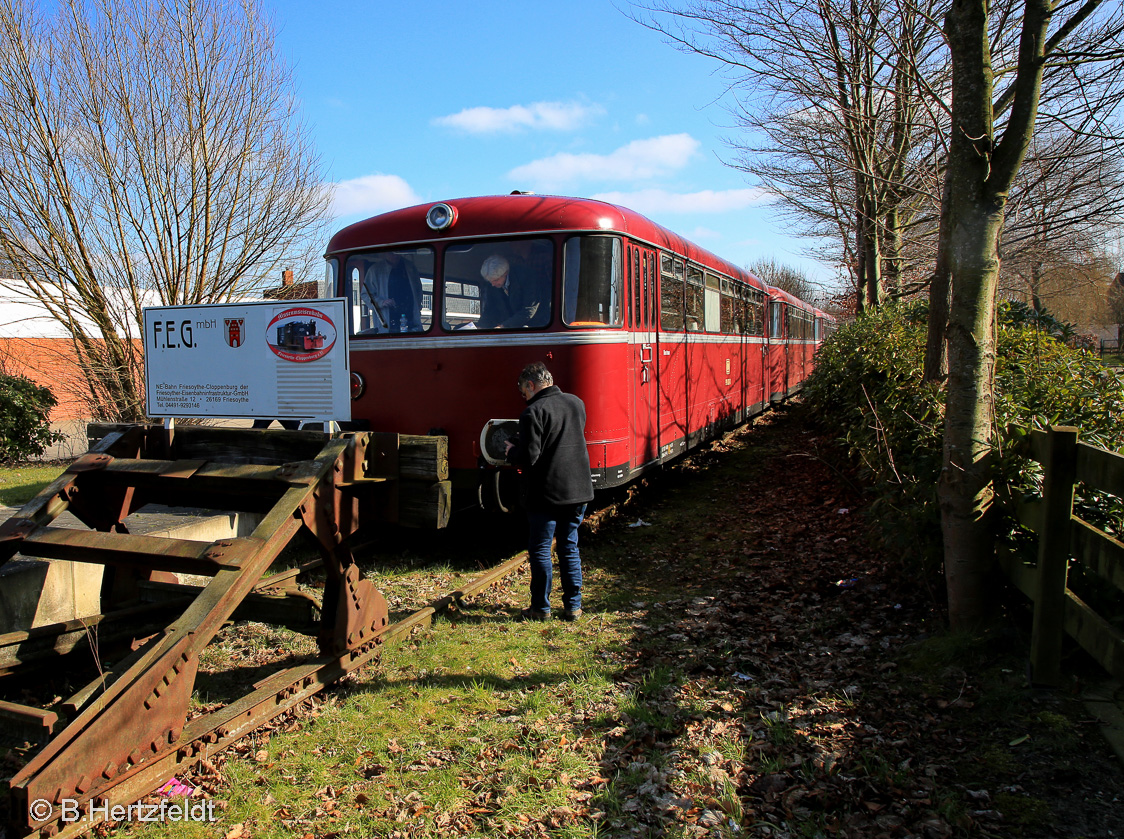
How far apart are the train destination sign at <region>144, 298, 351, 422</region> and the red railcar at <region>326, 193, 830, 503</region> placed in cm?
184

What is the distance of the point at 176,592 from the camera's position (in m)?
4.33

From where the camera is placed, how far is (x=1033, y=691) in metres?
3.61

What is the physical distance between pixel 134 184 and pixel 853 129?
35.3ft

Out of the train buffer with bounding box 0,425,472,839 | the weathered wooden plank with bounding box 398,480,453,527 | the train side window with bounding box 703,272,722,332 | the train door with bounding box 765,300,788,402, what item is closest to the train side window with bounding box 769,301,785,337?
the train door with bounding box 765,300,788,402

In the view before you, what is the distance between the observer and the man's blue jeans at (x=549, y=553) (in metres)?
5.32

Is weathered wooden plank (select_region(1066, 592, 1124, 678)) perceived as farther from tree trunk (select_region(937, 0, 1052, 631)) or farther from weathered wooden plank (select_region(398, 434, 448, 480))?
weathered wooden plank (select_region(398, 434, 448, 480))

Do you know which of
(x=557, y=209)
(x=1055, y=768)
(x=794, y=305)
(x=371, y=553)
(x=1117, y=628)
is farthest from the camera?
(x=794, y=305)

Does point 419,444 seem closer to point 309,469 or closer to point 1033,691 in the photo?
point 309,469

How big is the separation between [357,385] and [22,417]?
8873 millimetres

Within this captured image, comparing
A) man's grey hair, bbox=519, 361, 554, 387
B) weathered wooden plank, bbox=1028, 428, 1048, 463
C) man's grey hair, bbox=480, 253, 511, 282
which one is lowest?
weathered wooden plank, bbox=1028, 428, 1048, 463

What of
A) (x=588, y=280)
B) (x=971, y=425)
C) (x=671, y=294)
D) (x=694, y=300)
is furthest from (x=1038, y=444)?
(x=694, y=300)

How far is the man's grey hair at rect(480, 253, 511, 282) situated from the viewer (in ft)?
21.8

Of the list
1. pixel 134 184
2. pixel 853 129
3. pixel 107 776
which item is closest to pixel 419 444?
pixel 107 776

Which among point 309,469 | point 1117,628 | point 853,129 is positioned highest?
point 853,129
